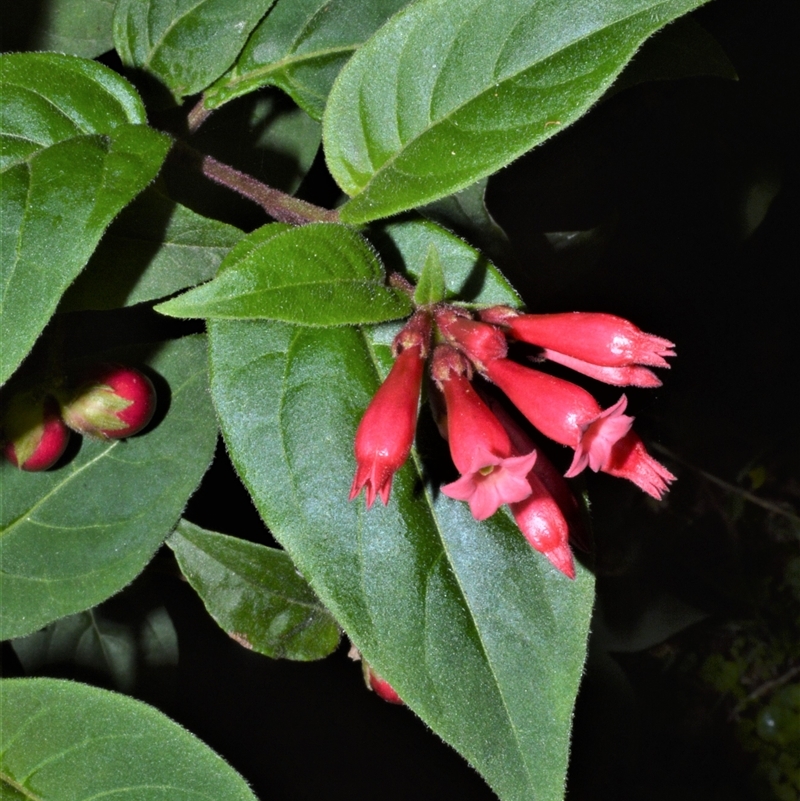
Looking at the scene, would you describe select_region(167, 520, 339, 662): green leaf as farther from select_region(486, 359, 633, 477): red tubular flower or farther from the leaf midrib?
select_region(486, 359, 633, 477): red tubular flower

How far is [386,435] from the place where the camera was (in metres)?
0.62

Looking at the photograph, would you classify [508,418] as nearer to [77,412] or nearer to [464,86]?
[464,86]

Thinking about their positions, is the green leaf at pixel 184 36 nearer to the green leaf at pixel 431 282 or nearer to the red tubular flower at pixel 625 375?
the green leaf at pixel 431 282

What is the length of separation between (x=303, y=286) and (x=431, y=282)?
109 millimetres

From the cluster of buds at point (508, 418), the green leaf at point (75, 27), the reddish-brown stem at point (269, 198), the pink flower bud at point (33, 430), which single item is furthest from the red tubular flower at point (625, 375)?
the green leaf at point (75, 27)

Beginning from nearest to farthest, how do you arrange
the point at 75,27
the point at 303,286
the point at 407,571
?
the point at 303,286
the point at 407,571
the point at 75,27

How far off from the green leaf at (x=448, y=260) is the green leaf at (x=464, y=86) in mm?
67

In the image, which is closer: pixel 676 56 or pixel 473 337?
pixel 473 337

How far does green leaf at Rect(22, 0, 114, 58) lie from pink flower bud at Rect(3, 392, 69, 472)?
35cm

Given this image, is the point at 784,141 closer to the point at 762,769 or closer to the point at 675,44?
the point at 675,44

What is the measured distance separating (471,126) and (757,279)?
1.00 metres

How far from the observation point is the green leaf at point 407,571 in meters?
0.70

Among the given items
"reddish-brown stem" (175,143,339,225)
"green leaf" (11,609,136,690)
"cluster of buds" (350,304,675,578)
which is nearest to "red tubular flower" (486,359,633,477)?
"cluster of buds" (350,304,675,578)

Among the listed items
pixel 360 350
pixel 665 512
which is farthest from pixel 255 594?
pixel 665 512
